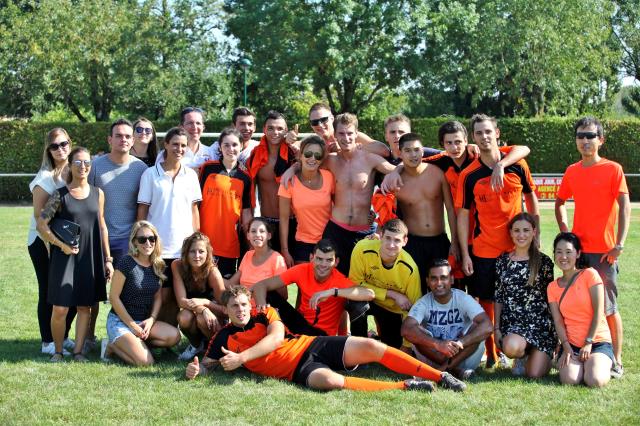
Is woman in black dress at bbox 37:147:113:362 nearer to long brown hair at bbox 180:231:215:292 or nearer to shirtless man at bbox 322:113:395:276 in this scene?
long brown hair at bbox 180:231:215:292

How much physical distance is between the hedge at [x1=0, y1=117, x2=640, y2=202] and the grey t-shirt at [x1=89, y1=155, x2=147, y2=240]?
2210 centimetres

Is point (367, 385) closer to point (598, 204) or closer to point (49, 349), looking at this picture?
point (598, 204)

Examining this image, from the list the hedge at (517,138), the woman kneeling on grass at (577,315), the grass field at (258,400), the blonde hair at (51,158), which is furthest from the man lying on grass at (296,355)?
the hedge at (517,138)

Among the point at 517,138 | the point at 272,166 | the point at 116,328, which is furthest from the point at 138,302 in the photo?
the point at 517,138

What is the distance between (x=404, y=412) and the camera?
515 cm

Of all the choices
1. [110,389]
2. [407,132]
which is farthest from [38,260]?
[407,132]

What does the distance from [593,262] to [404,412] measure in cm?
228

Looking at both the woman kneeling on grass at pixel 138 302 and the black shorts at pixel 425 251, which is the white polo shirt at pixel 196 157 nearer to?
the woman kneeling on grass at pixel 138 302

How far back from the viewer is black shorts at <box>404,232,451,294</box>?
678cm

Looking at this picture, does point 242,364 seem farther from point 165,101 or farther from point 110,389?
point 165,101

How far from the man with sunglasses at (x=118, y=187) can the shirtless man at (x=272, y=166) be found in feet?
3.65

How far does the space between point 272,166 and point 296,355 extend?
218 cm

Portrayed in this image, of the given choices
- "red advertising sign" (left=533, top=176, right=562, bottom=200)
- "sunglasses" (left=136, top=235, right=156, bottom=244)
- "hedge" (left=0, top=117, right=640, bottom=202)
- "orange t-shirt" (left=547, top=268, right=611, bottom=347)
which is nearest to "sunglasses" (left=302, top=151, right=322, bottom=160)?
"sunglasses" (left=136, top=235, right=156, bottom=244)

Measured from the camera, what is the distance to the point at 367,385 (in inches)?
224
